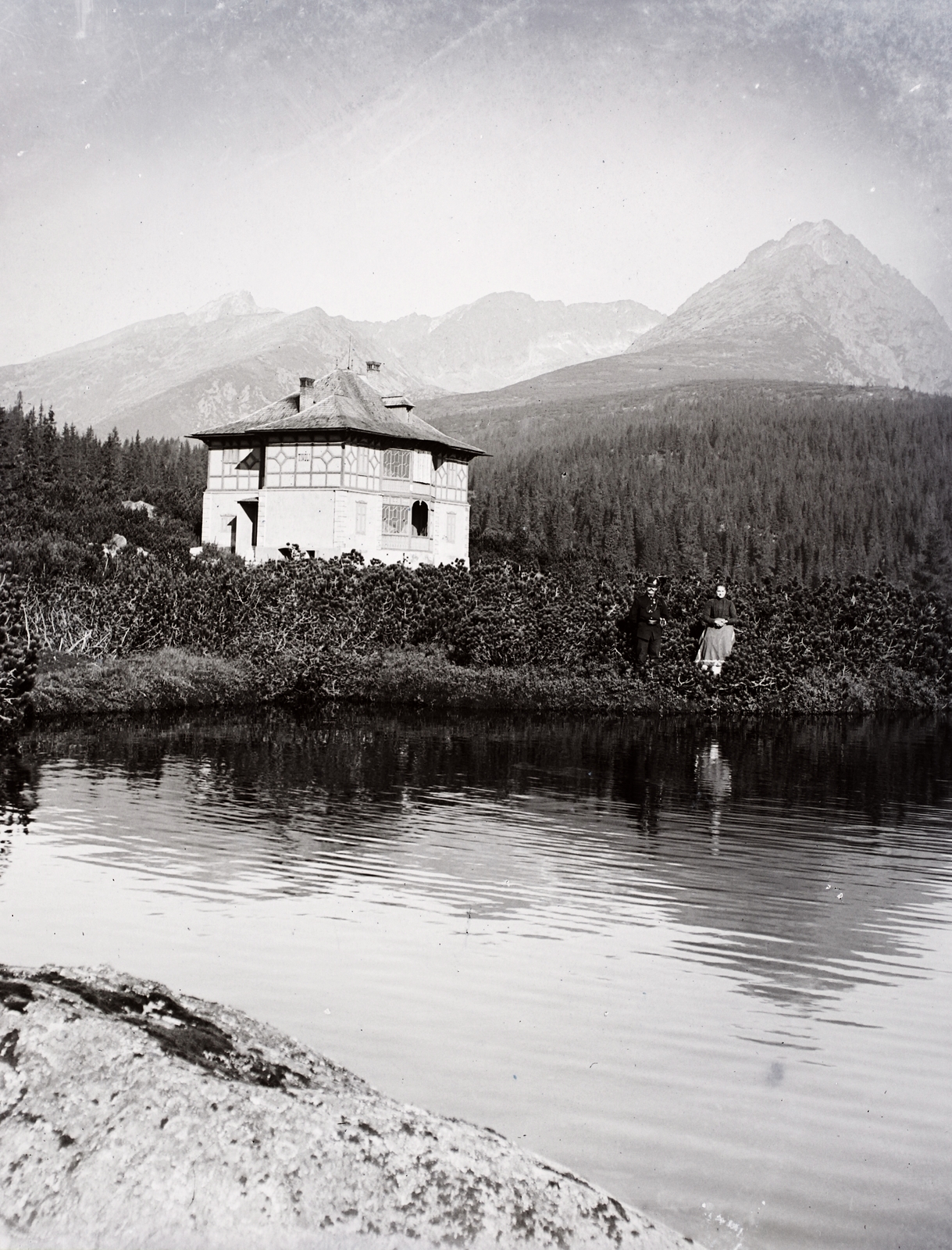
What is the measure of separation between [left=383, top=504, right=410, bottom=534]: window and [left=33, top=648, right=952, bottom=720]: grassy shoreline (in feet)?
79.4

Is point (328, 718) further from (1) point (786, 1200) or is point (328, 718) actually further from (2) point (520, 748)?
(1) point (786, 1200)

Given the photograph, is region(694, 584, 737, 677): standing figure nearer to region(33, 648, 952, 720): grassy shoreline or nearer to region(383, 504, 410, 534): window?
region(33, 648, 952, 720): grassy shoreline

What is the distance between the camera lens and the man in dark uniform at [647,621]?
24.9 metres

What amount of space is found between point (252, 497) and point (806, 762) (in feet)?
125

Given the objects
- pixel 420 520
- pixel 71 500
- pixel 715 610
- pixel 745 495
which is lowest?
pixel 715 610

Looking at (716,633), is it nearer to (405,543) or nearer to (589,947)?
(589,947)

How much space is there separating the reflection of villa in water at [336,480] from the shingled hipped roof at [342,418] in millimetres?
58

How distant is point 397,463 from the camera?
52.5 meters

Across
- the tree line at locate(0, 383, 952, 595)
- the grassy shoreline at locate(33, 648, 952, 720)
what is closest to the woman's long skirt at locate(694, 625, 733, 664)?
the grassy shoreline at locate(33, 648, 952, 720)

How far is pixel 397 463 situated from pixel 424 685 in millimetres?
28083

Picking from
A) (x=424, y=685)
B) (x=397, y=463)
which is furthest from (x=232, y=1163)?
(x=397, y=463)

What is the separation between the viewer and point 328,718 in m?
21.9

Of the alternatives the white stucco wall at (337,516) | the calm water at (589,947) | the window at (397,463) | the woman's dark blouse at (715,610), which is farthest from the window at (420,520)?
the calm water at (589,947)

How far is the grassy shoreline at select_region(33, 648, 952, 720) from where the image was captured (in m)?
22.9
